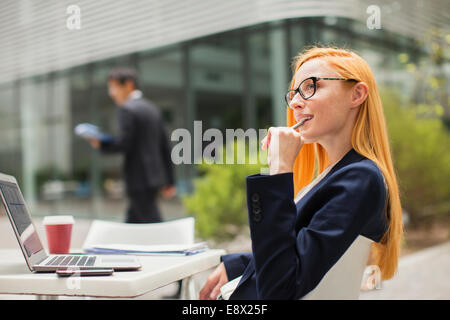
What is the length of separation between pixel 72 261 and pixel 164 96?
7.46m

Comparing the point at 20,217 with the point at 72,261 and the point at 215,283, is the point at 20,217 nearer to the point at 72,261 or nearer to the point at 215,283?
the point at 72,261

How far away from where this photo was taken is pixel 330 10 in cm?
638

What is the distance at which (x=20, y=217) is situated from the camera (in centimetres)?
163

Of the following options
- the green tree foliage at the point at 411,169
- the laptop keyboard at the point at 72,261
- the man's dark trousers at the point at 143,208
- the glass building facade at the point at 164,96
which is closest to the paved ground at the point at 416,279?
the man's dark trousers at the point at 143,208

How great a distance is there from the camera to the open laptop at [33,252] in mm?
1496

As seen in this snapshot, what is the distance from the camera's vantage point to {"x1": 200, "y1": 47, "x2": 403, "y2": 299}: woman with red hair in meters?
1.22

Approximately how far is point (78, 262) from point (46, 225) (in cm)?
39

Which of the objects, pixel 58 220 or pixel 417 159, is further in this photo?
pixel 417 159

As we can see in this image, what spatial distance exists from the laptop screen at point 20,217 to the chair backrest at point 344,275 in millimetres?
905

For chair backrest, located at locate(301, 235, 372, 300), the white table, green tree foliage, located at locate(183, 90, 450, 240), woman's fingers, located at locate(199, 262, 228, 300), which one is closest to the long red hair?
chair backrest, located at locate(301, 235, 372, 300)

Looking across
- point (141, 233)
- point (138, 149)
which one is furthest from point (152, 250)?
point (138, 149)

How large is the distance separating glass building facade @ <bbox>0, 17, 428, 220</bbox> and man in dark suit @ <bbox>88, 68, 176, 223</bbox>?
2.90 metres
